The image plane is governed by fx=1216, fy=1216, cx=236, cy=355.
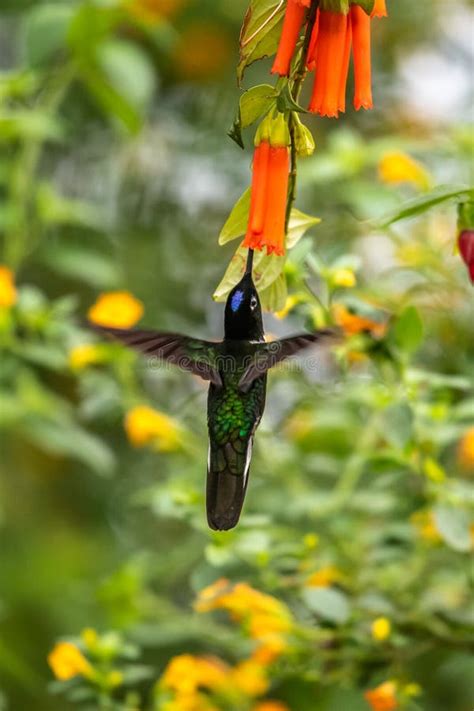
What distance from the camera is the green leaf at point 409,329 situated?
1072 millimetres

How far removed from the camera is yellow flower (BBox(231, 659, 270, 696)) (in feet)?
4.41

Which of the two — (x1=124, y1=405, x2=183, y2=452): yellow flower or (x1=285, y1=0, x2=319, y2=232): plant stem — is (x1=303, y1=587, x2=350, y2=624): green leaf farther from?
(x1=285, y1=0, x2=319, y2=232): plant stem

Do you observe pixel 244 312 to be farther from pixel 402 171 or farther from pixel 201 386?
pixel 201 386

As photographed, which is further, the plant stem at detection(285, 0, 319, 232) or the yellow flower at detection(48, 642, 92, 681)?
the yellow flower at detection(48, 642, 92, 681)

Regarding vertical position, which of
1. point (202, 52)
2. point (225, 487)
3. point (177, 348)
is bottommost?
point (225, 487)

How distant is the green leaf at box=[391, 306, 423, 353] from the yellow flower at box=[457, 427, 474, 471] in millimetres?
409

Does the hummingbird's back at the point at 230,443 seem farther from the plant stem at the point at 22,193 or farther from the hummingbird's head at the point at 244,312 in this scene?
the plant stem at the point at 22,193

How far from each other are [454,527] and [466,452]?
0.45 metres

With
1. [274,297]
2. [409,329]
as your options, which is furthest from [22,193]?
[274,297]

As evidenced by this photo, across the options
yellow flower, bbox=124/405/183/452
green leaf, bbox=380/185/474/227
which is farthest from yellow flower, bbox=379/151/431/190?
green leaf, bbox=380/185/474/227

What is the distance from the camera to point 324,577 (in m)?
1.31

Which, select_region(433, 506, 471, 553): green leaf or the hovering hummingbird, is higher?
select_region(433, 506, 471, 553): green leaf

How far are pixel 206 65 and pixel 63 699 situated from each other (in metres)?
1.17

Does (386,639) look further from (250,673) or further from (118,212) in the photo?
(118,212)
